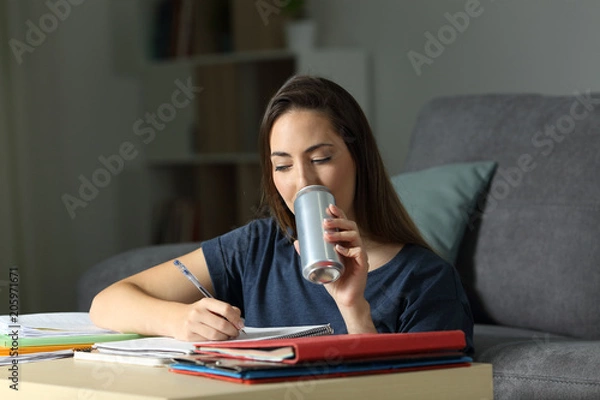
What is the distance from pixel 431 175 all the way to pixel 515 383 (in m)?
0.71

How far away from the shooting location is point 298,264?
1590 mm

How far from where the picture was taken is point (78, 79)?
3.97 metres

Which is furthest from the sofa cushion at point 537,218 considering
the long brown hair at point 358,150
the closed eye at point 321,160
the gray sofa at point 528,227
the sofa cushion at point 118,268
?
the closed eye at point 321,160

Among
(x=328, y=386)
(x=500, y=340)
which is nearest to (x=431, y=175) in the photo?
(x=500, y=340)

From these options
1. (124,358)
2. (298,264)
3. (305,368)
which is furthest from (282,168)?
(305,368)

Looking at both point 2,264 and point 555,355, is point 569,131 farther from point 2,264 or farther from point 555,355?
point 2,264

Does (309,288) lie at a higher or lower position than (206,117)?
lower

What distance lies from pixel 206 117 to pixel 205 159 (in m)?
0.17

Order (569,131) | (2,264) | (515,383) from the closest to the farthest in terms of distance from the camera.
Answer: (515,383) < (569,131) < (2,264)

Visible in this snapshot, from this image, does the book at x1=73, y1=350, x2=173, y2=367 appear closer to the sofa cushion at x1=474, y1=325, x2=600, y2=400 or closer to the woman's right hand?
the woman's right hand

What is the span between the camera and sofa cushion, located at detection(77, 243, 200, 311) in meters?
2.17

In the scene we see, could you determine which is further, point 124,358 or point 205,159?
point 205,159

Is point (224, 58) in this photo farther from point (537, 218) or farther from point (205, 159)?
point (537, 218)

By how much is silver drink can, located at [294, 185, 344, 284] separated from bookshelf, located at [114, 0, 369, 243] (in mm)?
2569
